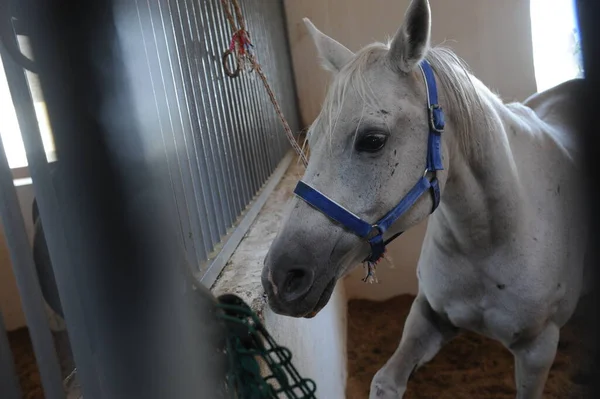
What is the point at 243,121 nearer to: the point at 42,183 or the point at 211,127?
the point at 211,127

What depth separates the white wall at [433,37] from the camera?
2.75 m

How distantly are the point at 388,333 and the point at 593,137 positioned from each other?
89.3 inches

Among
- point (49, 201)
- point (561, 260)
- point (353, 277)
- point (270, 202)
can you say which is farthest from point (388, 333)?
point (49, 201)

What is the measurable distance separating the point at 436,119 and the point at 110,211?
0.72 metres

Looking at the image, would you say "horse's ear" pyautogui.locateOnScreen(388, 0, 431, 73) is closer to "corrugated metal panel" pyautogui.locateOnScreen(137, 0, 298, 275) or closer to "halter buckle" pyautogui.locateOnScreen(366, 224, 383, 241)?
"halter buckle" pyautogui.locateOnScreen(366, 224, 383, 241)

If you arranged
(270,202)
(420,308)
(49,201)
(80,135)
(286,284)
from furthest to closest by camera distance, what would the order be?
(270,202) < (420,308) < (286,284) < (49,201) < (80,135)

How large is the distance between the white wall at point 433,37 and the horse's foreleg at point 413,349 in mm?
1422

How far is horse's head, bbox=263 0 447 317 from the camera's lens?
84 centimetres

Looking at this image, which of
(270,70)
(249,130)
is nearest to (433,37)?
(270,70)

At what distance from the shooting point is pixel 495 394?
Answer: 6.60 ft

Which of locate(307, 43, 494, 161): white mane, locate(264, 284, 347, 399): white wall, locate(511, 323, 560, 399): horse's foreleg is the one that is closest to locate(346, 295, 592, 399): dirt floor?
locate(264, 284, 347, 399): white wall

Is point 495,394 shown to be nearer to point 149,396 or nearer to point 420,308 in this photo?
point 420,308

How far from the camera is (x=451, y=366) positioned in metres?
2.29

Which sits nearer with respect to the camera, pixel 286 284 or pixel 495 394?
pixel 286 284
